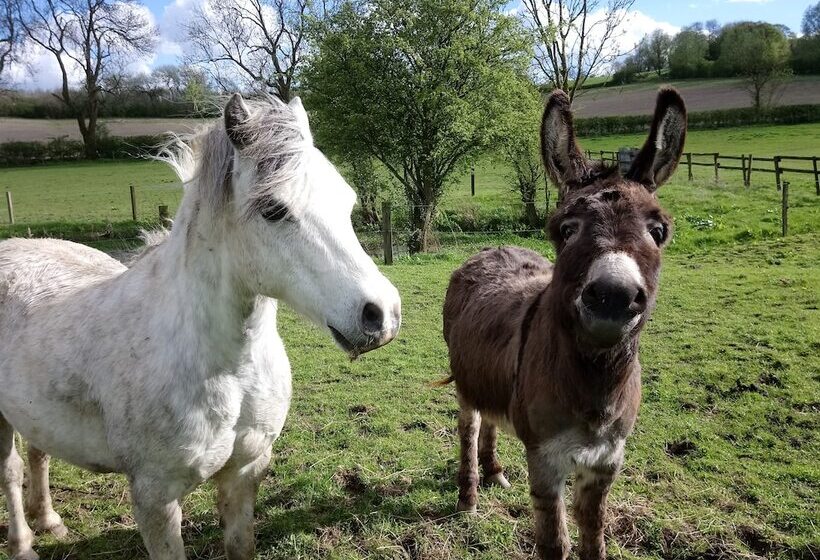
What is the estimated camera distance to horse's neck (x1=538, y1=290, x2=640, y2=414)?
2.35m

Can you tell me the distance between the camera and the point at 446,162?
15.1m

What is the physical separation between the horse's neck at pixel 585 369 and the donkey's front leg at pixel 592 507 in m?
0.46

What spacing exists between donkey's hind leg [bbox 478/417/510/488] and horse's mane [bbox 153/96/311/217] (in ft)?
8.54

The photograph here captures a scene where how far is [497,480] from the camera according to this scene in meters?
3.87

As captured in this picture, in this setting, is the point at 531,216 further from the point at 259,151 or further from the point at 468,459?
the point at 259,151

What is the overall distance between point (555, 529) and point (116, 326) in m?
2.32

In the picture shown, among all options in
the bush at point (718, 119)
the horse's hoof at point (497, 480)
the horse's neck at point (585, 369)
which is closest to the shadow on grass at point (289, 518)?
the horse's hoof at point (497, 480)

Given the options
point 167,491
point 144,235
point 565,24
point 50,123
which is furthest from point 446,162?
point 50,123

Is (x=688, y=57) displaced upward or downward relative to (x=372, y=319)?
upward

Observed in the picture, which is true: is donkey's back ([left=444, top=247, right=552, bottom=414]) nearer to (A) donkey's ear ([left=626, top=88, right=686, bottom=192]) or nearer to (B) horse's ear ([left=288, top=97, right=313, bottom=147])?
(A) donkey's ear ([left=626, top=88, right=686, bottom=192])

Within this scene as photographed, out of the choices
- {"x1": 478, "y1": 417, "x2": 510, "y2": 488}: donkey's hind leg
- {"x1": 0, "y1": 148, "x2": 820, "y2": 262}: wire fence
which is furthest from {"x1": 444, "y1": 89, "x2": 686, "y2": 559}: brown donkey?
→ {"x1": 0, "y1": 148, "x2": 820, "y2": 262}: wire fence

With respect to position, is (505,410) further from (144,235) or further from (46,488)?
(46,488)

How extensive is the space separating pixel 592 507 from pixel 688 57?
223 feet

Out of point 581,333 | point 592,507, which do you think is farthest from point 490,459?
point 581,333
